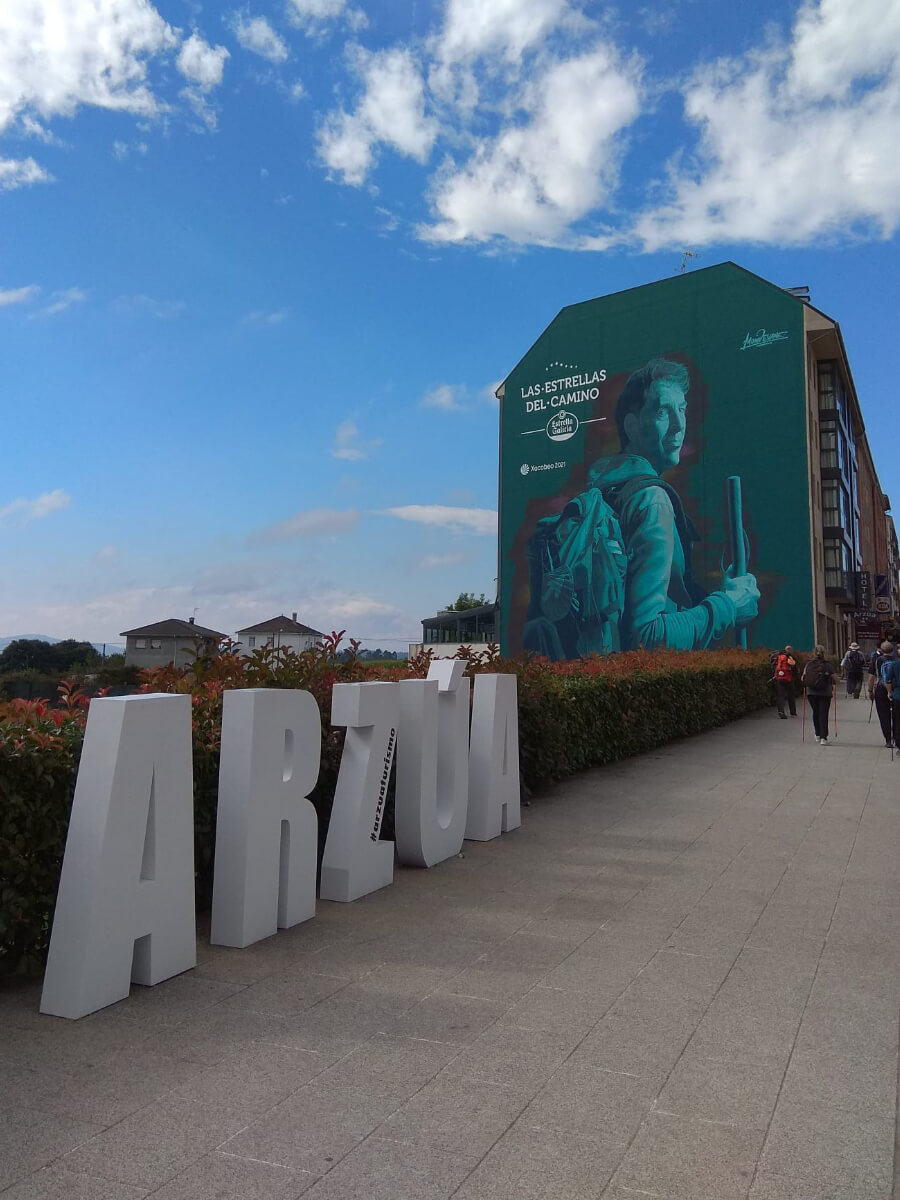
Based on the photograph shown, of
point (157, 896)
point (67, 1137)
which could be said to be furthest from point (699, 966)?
point (67, 1137)

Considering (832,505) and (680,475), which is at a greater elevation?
(680,475)

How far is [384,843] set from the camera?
5680 mm

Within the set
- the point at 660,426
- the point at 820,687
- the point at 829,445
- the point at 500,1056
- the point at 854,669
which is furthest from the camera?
the point at 829,445

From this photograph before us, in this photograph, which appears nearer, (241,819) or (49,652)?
(241,819)

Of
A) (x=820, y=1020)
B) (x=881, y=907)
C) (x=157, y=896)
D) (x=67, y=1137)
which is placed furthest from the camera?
(x=881, y=907)

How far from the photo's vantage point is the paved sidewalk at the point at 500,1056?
99.0 inches

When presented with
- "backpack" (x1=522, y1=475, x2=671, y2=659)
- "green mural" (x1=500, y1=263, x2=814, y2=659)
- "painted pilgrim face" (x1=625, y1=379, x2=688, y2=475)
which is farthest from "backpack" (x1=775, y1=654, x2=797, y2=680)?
"painted pilgrim face" (x1=625, y1=379, x2=688, y2=475)

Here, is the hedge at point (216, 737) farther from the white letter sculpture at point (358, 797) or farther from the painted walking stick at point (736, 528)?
the painted walking stick at point (736, 528)

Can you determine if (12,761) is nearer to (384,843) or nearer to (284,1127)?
(284,1127)

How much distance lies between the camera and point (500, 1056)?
10.7 ft

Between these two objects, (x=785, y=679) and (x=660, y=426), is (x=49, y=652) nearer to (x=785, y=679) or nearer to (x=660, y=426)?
(x=785, y=679)

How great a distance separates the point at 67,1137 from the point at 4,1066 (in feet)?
2.10

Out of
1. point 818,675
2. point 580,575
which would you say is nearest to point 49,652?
point 818,675

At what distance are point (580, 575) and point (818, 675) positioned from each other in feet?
85.2
